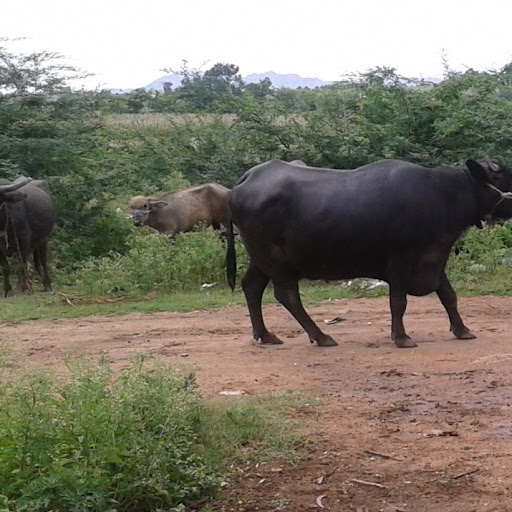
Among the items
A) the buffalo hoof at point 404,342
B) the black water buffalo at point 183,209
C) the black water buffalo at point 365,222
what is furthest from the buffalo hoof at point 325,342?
the black water buffalo at point 183,209

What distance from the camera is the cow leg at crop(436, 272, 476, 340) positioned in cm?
820

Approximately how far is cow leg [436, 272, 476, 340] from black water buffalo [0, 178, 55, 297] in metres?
6.55

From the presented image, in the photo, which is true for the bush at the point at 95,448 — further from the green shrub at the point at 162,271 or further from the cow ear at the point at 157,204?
the cow ear at the point at 157,204

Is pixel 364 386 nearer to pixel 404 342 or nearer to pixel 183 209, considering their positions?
pixel 404 342

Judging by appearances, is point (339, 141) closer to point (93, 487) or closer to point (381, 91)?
point (381, 91)

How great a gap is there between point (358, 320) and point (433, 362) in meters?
2.35

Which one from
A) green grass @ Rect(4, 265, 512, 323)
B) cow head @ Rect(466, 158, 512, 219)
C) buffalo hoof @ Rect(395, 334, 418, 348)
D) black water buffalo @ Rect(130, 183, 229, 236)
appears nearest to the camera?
buffalo hoof @ Rect(395, 334, 418, 348)

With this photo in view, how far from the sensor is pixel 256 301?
846cm

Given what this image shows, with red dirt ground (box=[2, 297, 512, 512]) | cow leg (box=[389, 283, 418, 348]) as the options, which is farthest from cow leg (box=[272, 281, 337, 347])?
cow leg (box=[389, 283, 418, 348])

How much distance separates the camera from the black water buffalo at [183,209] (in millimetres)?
15795

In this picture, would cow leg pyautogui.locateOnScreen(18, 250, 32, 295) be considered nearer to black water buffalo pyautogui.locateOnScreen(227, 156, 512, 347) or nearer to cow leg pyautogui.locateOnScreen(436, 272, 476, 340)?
black water buffalo pyautogui.locateOnScreen(227, 156, 512, 347)

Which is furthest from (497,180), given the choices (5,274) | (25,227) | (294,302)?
(5,274)

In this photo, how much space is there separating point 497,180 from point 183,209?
835 centimetres

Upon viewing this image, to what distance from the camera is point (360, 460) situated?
4887mm
